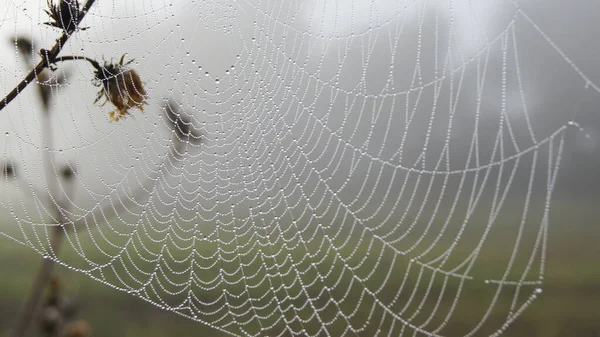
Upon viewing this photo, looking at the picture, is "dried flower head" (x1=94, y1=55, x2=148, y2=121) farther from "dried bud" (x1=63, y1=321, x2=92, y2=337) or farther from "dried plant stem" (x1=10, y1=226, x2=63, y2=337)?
"dried bud" (x1=63, y1=321, x2=92, y2=337)

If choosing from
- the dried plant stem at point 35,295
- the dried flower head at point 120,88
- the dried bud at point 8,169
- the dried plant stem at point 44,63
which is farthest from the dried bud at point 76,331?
the dried plant stem at point 44,63

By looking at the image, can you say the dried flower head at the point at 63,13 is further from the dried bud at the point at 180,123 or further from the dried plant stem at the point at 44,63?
the dried bud at the point at 180,123

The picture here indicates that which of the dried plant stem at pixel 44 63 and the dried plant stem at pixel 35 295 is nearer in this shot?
the dried plant stem at pixel 44 63

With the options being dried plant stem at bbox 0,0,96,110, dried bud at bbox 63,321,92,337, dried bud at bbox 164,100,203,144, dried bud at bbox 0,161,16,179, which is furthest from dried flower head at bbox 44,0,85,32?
dried bud at bbox 63,321,92,337

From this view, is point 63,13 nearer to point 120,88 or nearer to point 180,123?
point 120,88

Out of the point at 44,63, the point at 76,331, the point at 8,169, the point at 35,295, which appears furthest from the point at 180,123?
the point at 44,63

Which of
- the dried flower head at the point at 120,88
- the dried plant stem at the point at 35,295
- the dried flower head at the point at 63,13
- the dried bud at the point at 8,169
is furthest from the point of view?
the dried bud at the point at 8,169

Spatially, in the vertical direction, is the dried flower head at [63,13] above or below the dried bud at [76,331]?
above
